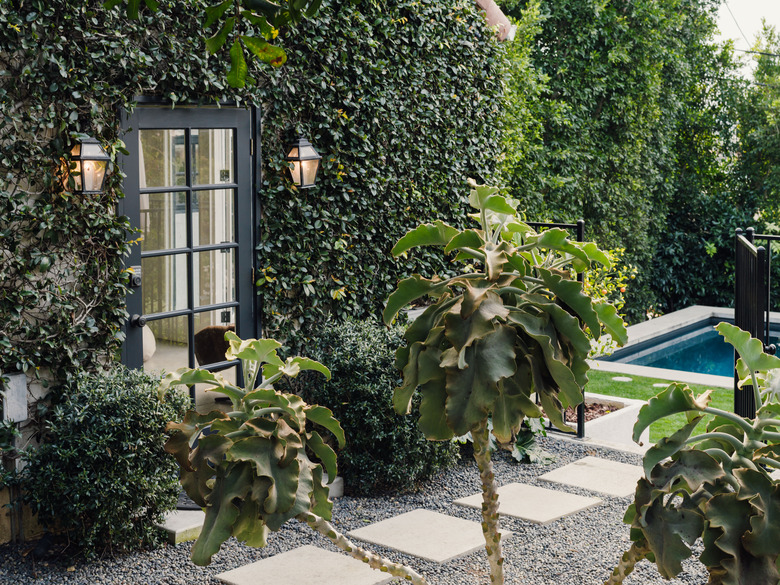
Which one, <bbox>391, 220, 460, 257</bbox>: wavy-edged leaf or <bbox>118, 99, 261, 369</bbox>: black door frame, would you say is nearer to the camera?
<bbox>391, 220, 460, 257</bbox>: wavy-edged leaf

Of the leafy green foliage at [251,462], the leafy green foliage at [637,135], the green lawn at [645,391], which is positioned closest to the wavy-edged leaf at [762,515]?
the leafy green foliage at [251,462]

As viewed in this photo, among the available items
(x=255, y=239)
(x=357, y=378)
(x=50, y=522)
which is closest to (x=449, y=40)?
(x=255, y=239)

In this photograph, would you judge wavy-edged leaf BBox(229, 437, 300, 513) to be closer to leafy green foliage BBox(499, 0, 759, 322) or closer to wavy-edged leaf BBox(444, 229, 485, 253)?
wavy-edged leaf BBox(444, 229, 485, 253)

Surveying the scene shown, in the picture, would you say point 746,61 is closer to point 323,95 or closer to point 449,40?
point 449,40

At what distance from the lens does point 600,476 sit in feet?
18.2

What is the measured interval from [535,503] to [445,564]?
1.08m

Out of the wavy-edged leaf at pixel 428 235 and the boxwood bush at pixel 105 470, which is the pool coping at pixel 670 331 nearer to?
the boxwood bush at pixel 105 470

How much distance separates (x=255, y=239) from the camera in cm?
554

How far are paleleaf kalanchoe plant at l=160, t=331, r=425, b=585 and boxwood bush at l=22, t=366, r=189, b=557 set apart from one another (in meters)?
1.62

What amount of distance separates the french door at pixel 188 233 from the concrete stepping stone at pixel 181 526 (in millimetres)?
850

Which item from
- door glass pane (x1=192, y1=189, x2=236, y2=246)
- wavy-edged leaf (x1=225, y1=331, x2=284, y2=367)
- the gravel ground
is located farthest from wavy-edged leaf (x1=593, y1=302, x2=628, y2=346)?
door glass pane (x1=192, y1=189, x2=236, y2=246)

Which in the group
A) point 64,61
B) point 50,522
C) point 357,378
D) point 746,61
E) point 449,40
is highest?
point 746,61

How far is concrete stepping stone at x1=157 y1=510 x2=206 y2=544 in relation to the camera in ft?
14.5

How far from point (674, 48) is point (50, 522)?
12.2 m
